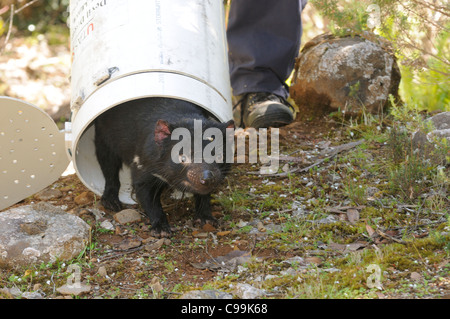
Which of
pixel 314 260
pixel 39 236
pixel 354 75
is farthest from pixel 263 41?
pixel 39 236

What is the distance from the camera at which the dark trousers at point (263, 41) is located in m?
4.88

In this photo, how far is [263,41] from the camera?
497 centimetres

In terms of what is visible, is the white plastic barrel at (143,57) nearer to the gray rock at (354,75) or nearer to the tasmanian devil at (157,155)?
the tasmanian devil at (157,155)

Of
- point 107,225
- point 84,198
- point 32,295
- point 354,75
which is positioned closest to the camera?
point 32,295

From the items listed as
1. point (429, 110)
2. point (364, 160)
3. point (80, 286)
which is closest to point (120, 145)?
point (80, 286)

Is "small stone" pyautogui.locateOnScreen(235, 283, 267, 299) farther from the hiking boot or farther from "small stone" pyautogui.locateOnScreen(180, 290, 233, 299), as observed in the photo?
the hiking boot

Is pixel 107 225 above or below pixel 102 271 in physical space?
above

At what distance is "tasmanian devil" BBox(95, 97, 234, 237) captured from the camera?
3469mm

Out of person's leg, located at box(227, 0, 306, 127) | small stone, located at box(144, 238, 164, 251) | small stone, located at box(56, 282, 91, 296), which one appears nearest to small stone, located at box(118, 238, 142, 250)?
small stone, located at box(144, 238, 164, 251)

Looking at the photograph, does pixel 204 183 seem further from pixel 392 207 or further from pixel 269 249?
pixel 392 207

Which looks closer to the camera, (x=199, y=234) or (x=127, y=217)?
(x=199, y=234)

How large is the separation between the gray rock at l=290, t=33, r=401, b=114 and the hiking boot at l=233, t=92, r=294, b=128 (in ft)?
0.96

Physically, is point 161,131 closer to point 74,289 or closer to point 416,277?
point 74,289

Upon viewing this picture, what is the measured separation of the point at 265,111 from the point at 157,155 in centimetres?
144
